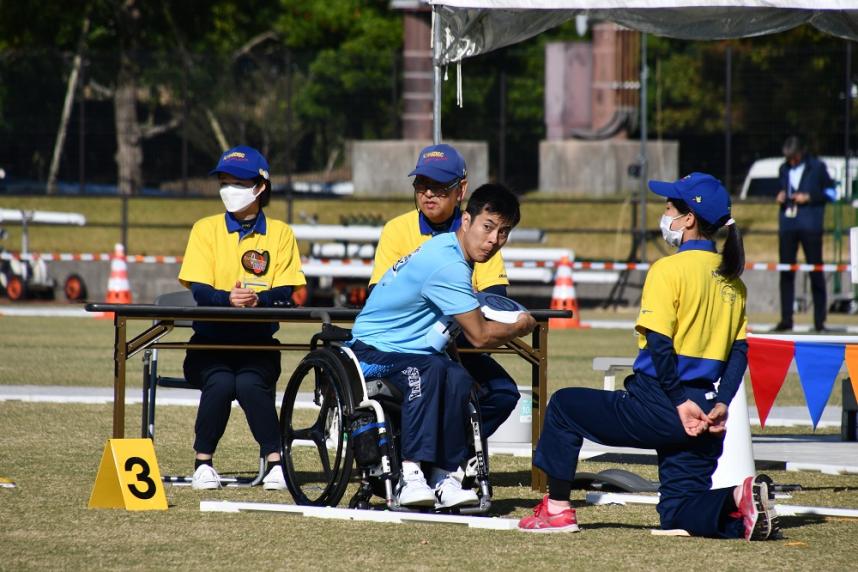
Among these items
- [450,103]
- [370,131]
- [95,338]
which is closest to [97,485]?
[95,338]

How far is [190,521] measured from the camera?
692 cm

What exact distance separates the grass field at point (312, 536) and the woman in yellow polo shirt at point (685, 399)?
0.15 metres

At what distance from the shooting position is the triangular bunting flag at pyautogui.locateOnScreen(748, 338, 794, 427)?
28.3 ft

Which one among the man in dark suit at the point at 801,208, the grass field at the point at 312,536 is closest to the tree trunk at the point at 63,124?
the man in dark suit at the point at 801,208

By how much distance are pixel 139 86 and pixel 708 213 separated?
2037 centimetres

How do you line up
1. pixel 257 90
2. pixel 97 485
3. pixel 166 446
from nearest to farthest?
pixel 97 485
pixel 166 446
pixel 257 90

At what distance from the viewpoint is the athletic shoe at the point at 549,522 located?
22.1 feet

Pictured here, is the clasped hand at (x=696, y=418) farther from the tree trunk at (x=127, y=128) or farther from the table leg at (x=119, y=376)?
the tree trunk at (x=127, y=128)

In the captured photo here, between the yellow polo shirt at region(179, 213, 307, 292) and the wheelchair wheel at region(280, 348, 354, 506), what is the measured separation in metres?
0.93

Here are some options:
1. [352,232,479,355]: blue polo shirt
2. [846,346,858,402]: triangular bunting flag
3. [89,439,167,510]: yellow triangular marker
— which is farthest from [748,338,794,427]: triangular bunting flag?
[89,439,167,510]: yellow triangular marker

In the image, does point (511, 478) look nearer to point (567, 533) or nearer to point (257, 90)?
point (567, 533)

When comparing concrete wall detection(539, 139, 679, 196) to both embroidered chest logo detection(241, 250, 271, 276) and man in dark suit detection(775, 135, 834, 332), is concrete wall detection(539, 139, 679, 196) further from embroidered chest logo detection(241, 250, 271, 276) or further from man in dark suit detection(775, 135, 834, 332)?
embroidered chest logo detection(241, 250, 271, 276)

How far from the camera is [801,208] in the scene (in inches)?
747

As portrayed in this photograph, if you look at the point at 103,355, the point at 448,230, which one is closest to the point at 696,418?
the point at 448,230
